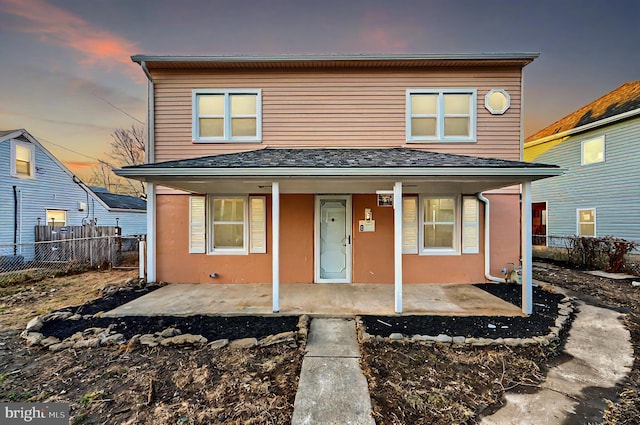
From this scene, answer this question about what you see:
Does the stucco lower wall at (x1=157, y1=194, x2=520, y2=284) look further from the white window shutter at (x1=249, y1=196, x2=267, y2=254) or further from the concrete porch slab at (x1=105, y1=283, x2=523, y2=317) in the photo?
the concrete porch slab at (x1=105, y1=283, x2=523, y2=317)

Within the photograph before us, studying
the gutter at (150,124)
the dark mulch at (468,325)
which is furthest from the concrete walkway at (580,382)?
the gutter at (150,124)

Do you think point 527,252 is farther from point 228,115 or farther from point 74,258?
point 74,258

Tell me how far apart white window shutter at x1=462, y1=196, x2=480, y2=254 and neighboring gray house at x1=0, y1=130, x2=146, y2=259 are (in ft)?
48.7

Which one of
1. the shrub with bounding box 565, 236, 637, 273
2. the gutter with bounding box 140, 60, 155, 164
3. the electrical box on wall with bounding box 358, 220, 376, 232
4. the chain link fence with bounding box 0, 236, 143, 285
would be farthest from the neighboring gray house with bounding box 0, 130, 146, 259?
the shrub with bounding box 565, 236, 637, 273

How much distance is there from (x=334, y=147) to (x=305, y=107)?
1343mm

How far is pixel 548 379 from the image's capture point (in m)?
2.82

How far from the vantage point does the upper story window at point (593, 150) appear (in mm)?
10250

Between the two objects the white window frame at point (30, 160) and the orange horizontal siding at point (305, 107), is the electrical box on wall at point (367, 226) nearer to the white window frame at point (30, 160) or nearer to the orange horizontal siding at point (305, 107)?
the orange horizontal siding at point (305, 107)

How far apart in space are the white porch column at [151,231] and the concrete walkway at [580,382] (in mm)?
6765

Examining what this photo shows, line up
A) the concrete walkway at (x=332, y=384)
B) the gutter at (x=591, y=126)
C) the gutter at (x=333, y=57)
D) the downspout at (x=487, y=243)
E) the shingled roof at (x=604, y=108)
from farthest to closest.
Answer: the shingled roof at (x=604, y=108)
the gutter at (x=591, y=126)
the downspout at (x=487, y=243)
the gutter at (x=333, y=57)
the concrete walkway at (x=332, y=384)

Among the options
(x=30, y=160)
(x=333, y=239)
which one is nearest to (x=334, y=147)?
(x=333, y=239)

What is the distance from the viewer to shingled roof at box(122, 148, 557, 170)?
4410mm

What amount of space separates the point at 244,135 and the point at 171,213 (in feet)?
9.41

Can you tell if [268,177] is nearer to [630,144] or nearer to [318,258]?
[318,258]
